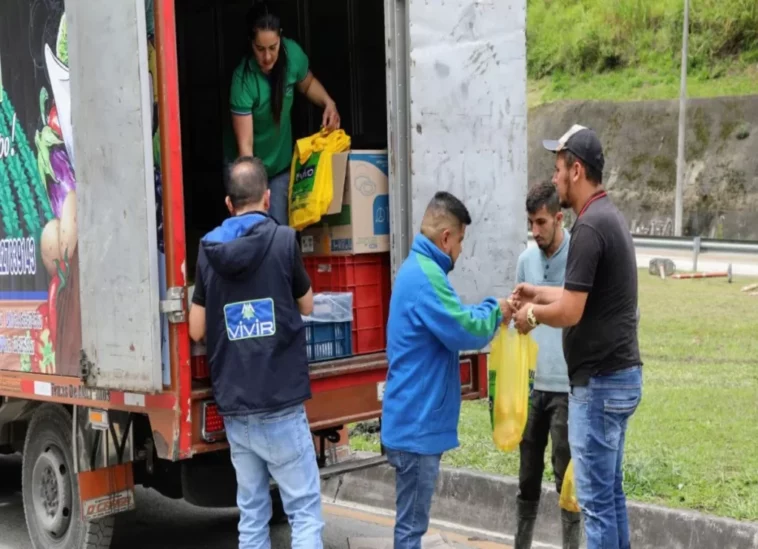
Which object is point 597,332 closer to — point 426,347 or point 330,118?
point 426,347

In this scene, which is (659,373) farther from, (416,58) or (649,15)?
(649,15)

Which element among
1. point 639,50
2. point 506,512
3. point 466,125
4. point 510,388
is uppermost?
point 639,50

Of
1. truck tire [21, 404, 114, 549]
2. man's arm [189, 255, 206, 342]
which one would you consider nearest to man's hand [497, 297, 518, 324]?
man's arm [189, 255, 206, 342]

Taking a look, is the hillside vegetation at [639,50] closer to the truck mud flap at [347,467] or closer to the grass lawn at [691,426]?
the grass lawn at [691,426]

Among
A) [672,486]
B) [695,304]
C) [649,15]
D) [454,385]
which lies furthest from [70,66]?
[649,15]

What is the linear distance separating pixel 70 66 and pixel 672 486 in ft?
12.6

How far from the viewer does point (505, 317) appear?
4.44 meters

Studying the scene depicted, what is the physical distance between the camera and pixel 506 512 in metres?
5.77

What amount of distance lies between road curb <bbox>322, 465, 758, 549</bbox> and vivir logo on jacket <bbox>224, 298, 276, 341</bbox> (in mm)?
2333

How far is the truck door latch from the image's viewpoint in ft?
13.5

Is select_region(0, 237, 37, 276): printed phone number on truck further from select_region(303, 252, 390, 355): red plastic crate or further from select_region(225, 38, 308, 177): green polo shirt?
select_region(303, 252, 390, 355): red plastic crate

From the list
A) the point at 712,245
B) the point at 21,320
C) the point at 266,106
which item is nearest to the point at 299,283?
the point at 266,106

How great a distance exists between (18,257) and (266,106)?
1.59 m

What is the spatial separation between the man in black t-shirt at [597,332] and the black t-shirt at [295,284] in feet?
3.32
